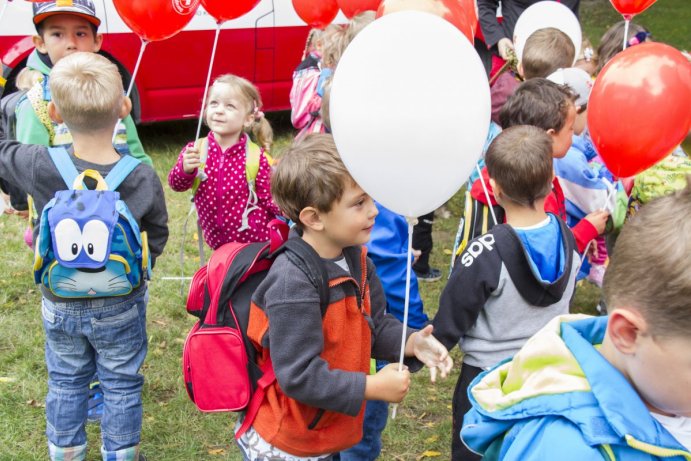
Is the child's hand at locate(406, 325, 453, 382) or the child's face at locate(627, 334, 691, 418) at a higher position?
the child's face at locate(627, 334, 691, 418)

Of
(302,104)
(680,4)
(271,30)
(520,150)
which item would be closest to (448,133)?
(520,150)

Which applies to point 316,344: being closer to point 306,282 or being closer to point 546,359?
point 306,282

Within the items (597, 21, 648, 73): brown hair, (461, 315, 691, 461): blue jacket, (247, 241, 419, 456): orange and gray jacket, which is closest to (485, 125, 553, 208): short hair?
(247, 241, 419, 456): orange and gray jacket

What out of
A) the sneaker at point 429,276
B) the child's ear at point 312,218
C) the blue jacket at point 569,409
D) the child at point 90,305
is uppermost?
the blue jacket at point 569,409

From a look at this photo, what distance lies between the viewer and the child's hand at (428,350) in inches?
87.4

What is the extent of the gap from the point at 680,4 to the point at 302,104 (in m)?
15.3

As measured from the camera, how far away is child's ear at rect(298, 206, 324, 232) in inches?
87.0

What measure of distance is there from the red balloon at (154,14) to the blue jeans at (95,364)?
120cm

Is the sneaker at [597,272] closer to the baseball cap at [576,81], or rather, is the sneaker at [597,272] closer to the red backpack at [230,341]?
the baseball cap at [576,81]

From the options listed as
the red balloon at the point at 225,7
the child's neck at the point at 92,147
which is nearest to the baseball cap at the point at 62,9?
the red balloon at the point at 225,7

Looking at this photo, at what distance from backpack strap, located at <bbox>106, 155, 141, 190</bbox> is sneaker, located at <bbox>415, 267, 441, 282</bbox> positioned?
2.72 meters

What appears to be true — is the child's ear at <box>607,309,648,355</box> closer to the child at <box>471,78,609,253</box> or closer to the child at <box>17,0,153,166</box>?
the child at <box>471,78,609,253</box>

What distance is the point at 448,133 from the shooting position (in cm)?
194

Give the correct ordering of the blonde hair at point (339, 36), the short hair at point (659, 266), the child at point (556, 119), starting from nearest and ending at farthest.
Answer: the short hair at point (659, 266) < the child at point (556, 119) < the blonde hair at point (339, 36)
